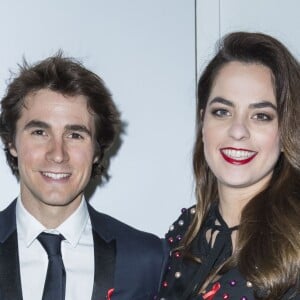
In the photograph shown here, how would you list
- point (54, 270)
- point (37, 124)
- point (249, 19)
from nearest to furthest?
point (54, 270) → point (37, 124) → point (249, 19)

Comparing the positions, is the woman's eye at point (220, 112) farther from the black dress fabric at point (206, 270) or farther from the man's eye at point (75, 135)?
the man's eye at point (75, 135)

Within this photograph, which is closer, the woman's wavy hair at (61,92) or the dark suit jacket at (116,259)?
the dark suit jacket at (116,259)

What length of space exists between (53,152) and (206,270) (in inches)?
20.0

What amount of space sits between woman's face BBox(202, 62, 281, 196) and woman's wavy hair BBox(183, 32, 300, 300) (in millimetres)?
24

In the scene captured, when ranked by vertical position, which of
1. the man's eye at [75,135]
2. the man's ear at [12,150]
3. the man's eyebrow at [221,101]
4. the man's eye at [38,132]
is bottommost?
the man's ear at [12,150]

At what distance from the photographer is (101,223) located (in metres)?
1.74

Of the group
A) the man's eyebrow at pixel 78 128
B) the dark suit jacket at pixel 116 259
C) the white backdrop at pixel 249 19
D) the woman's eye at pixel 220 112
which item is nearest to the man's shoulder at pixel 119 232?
the dark suit jacket at pixel 116 259

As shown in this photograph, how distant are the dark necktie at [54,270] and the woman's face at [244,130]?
46 centimetres

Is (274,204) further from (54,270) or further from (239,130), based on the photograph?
(54,270)

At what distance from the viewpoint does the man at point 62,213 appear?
1.59 meters

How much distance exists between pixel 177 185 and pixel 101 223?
1.34 ft

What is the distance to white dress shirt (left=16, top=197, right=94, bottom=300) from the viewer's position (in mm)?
1580

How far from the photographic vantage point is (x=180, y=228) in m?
1.72

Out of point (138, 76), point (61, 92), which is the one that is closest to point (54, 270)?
point (61, 92)
